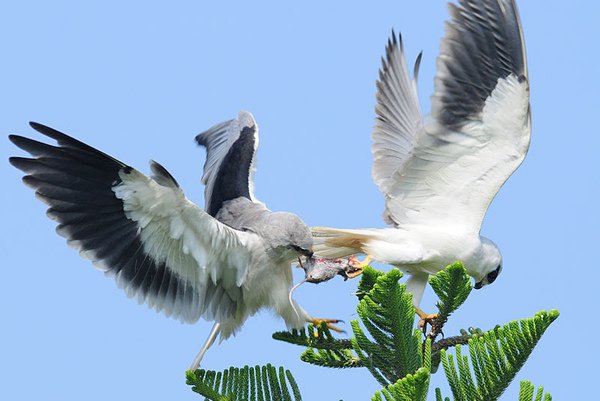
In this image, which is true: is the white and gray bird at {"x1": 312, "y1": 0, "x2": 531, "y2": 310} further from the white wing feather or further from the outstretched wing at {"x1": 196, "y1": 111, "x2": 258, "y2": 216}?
the white wing feather

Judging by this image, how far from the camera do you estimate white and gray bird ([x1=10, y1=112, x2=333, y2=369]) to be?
5.15 meters

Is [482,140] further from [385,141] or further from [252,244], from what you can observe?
[252,244]

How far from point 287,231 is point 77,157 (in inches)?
48.5

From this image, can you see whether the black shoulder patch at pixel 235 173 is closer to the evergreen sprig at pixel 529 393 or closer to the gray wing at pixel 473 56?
the gray wing at pixel 473 56

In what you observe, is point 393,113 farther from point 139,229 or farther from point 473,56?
point 139,229

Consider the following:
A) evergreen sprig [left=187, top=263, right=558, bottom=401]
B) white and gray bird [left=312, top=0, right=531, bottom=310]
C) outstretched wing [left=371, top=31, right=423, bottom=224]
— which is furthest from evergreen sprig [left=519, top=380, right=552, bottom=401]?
outstretched wing [left=371, top=31, right=423, bottom=224]

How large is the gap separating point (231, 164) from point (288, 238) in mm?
1471

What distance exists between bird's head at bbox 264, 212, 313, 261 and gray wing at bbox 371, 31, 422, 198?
2.14 m

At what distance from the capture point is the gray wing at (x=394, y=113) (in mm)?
8164

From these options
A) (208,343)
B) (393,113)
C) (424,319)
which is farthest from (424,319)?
(393,113)

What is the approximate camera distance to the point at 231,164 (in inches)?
278

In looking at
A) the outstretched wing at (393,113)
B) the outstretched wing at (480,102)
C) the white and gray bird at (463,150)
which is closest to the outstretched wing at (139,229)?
the white and gray bird at (463,150)

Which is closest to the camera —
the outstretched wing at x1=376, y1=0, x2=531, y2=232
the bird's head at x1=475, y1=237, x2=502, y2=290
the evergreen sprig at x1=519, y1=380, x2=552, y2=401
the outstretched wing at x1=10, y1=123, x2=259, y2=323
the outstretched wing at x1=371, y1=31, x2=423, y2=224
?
the evergreen sprig at x1=519, y1=380, x2=552, y2=401

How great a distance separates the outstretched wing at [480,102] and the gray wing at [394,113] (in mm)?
904
